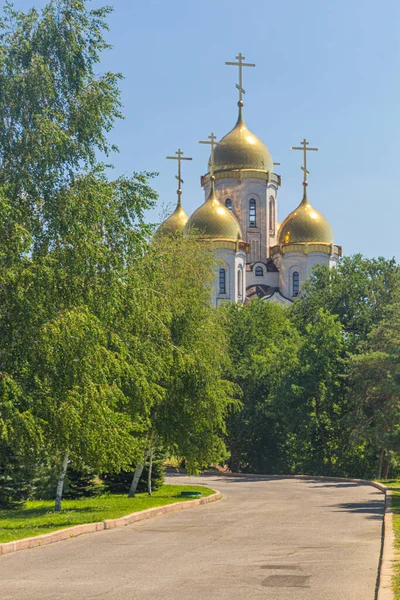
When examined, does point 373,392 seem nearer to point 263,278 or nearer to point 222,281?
point 222,281

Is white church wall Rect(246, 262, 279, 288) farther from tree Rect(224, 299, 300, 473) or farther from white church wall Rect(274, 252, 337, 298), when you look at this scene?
tree Rect(224, 299, 300, 473)

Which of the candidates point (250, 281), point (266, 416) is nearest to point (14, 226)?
point (266, 416)

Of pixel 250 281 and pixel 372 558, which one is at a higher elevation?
pixel 250 281

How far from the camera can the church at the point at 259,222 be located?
70.3m

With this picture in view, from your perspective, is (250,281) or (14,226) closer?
(14,226)

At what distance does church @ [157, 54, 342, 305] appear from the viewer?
70.3 meters

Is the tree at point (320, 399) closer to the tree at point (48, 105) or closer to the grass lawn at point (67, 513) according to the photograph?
the grass lawn at point (67, 513)

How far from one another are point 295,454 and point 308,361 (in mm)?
6690

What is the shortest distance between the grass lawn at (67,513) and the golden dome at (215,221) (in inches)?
1664

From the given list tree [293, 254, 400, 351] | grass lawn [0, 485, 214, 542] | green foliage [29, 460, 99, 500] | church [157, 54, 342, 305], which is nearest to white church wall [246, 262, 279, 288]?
church [157, 54, 342, 305]

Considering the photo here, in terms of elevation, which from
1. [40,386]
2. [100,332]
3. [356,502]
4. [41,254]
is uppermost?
[41,254]

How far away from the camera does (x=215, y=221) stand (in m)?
66.4

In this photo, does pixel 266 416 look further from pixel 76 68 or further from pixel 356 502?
pixel 76 68

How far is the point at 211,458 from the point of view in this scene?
2458 cm
